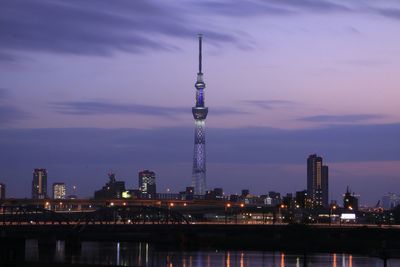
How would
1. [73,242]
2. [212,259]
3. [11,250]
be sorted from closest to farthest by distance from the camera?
[11,250], [212,259], [73,242]

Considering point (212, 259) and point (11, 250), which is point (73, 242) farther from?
point (11, 250)

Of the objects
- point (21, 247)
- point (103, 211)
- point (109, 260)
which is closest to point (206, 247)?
point (103, 211)

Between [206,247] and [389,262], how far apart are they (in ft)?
179

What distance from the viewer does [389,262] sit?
12544cm

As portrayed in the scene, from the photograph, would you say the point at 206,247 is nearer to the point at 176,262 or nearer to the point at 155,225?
the point at 155,225

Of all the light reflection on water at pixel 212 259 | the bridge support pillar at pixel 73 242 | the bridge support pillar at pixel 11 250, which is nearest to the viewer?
the bridge support pillar at pixel 11 250

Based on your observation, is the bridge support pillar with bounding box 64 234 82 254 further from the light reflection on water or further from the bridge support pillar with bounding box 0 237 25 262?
the bridge support pillar with bounding box 0 237 25 262

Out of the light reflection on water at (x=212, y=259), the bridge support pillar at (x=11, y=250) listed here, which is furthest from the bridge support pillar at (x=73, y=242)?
the bridge support pillar at (x=11, y=250)

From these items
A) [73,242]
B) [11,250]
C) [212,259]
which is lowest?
[212,259]

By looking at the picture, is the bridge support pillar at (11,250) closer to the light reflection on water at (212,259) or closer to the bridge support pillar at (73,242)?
the light reflection on water at (212,259)

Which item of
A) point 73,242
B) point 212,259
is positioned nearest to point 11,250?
Answer: point 212,259

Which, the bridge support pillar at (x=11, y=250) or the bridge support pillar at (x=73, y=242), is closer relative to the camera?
the bridge support pillar at (x=11, y=250)

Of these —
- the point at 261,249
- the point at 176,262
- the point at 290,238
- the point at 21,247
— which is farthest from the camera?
the point at 290,238

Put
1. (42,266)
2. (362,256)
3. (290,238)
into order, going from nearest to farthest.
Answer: (42,266) → (362,256) → (290,238)
